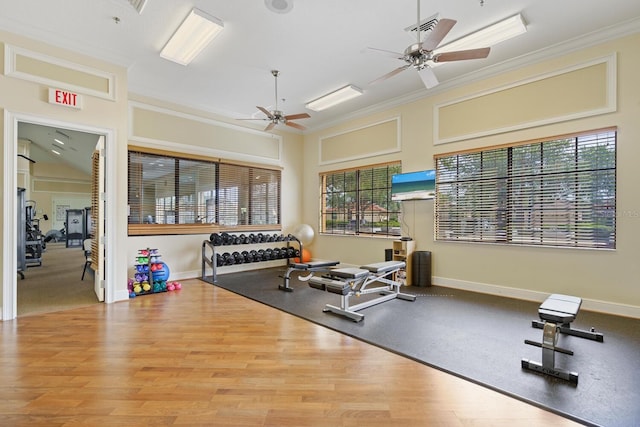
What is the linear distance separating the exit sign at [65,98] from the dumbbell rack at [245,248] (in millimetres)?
2814

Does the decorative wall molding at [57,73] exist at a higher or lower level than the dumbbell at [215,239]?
higher

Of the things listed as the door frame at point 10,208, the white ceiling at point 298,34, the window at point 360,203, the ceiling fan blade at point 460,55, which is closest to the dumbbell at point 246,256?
the window at point 360,203

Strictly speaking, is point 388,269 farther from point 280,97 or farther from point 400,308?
point 280,97

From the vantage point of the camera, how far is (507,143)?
4.51 meters

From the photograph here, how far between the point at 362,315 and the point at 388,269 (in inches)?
36.2

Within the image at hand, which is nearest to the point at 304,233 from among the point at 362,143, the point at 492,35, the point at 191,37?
the point at 362,143

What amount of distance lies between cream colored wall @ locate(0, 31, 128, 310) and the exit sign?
6 centimetres

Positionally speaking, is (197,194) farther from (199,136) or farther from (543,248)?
(543,248)

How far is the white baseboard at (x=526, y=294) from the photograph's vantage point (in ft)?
11.8

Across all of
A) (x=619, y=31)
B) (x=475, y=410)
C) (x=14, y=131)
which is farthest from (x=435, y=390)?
(x=14, y=131)

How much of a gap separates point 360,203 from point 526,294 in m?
3.35

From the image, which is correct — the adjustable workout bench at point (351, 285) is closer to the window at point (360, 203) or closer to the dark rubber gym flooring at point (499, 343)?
the dark rubber gym flooring at point (499, 343)

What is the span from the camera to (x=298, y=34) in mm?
3738

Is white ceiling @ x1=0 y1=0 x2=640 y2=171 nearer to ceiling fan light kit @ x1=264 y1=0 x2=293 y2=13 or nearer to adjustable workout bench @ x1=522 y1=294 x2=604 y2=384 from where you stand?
ceiling fan light kit @ x1=264 y1=0 x2=293 y2=13
